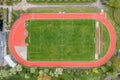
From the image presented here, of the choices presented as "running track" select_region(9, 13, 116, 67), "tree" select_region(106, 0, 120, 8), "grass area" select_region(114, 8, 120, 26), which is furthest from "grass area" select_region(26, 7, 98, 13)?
"grass area" select_region(114, 8, 120, 26)

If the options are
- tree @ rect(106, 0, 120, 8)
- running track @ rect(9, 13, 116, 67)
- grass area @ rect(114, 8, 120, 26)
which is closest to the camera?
tree @ rect(106, 0, 120, 8)

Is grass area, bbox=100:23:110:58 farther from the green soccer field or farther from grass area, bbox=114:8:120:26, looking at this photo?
grass area, bbox=114:8:120:26

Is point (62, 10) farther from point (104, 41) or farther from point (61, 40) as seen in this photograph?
point (104, 41)

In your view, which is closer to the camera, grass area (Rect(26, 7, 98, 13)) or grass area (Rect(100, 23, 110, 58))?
grass area (Rect(100, 23, 110, 58))

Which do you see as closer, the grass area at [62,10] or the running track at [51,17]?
the running track at [51,17]

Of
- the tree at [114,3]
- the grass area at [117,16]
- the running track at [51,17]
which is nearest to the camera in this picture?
the tree at [114,3]

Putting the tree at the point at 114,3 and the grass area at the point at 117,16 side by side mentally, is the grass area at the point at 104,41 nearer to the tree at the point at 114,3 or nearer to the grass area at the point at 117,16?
the grass area at the point at 117,16

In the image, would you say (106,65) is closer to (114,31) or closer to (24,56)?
(114,31)

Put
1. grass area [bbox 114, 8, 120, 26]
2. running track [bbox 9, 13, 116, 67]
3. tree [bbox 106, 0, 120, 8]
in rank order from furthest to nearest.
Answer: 1. grass area [bbox 114, 8, 120, 26]
2. running track [bbox 9, 13, 116, 67]
3. tree [bbox 106, 0, 120, 8]

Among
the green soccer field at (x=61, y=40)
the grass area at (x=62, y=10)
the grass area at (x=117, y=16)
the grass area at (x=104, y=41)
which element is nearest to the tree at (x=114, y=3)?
the grass area at (x=117, y=16)
